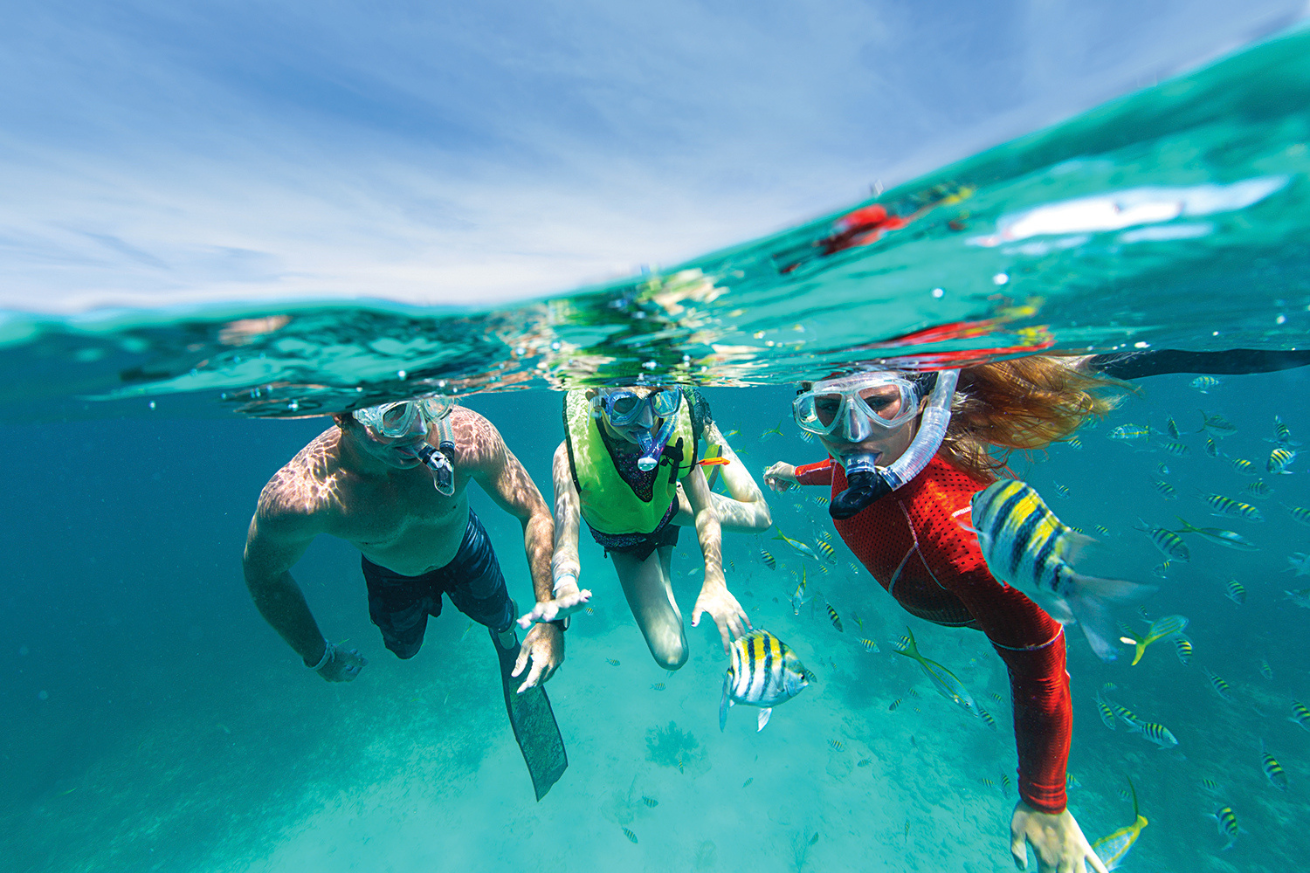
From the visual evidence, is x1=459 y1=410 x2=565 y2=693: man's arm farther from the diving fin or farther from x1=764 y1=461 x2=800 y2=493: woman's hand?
the diving fin

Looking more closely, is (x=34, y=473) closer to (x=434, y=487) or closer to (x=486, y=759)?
(x=486, y=759)

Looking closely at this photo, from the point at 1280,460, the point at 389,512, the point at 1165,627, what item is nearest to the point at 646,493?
the point at 389,512

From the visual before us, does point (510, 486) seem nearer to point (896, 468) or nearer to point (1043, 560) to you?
point (896, 468)

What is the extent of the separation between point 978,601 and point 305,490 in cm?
559

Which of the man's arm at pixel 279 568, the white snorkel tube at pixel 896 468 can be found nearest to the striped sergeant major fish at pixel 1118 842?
the white snorkel tube at pixel 896 468

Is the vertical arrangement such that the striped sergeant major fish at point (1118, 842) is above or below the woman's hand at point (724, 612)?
below

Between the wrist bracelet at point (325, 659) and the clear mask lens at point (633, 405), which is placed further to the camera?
the wrist bracelet at point (325, 659)

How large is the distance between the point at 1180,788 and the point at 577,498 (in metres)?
14.0

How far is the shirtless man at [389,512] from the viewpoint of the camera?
464 centimetres

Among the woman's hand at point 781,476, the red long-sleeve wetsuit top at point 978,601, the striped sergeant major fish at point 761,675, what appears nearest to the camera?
the red long-sleeve wetsuit top at point 978,601

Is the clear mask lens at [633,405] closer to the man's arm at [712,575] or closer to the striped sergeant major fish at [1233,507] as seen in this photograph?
the man's arm at [712,575]

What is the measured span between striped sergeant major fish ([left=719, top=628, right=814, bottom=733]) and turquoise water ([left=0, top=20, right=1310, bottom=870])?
2953 mm

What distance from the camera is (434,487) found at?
5.32m

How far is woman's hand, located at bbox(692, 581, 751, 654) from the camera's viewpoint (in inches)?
157
